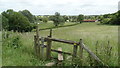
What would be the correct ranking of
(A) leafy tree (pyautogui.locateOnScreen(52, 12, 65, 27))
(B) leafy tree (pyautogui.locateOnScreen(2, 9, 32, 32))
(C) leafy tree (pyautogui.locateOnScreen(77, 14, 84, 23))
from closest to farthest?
1. (B) leafy tree (pyautogui.locateOnScreen(2, 9, 32, 32))
2. (A) leafy tree (pyautogui.locateOnScreen(52, 12, 65, 27))
3. (C) leafy tree (pyautogui.locateOnScreen(77, 14, 84, 23))

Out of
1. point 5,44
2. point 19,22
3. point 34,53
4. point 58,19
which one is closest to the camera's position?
point 34,53

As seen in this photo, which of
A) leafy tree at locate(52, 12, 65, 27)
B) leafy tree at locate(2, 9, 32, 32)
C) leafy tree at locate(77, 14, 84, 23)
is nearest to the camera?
leafy tree at locate(2, 9, 32, 32)

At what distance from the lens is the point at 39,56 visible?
242 inches

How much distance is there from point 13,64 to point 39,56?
1394 millimetres

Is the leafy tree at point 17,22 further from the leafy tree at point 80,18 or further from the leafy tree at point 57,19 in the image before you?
the leafy tree at point 80,18

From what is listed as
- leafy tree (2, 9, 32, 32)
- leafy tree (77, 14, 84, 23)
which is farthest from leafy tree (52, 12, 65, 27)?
leafy tree (77, 14, 84, 23)

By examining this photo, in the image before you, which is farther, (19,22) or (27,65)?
(19,22)

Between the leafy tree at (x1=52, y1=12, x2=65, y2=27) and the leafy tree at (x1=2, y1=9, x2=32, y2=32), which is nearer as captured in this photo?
the leafy tree at (x1=2, y1=9, x2=32, y2=32)

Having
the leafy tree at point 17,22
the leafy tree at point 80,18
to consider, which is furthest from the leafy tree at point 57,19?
the leafy tree at point 80,18

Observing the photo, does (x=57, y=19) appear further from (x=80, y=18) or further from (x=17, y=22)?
(x=17, y=22)

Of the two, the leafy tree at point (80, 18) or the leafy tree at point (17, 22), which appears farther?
the leafy tree at point (80, 18)

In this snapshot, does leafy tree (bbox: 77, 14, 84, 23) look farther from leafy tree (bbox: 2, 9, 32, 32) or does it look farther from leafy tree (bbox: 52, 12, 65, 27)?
leafy tree (bbox: 2, 9, 32, 32)

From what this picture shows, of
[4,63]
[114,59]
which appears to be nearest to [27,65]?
[4,63]

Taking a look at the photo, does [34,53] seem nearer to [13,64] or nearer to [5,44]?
[13,64]
